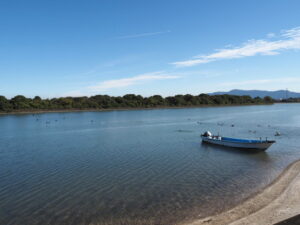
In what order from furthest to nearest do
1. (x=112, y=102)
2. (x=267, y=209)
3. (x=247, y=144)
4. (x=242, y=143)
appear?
(x=112, y=102), (x=242, y=143), (x=247, y=144), (x=267, y=209)

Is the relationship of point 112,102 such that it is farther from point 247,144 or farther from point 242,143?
point 247,144

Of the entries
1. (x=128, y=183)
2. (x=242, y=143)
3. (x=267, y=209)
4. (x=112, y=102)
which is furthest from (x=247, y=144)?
(x=112, y=102)

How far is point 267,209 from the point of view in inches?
442

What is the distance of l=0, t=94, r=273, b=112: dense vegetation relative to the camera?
122988 millimetres

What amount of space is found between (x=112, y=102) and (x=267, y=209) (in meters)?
140

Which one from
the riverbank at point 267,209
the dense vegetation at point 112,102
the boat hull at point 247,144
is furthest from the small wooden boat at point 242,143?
the dense vegetation at point 112,102

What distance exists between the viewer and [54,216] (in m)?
11.9

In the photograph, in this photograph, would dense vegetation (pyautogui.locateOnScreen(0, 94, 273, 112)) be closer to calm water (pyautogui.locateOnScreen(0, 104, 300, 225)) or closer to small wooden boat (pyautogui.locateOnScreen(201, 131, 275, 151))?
calm water (pyautogui.locateOnScreen(0, 104, 300, 225))

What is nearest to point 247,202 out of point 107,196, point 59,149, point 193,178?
point 193,178

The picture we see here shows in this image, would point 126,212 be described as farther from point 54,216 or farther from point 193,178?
point 193,178

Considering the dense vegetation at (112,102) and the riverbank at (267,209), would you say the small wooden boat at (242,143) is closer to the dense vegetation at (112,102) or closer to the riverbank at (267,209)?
the riverbank at (267,209)

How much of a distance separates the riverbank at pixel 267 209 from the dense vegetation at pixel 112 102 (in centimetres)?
12626

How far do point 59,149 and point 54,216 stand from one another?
18.9 m

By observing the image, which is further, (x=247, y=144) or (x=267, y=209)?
(x=247, y=144)
